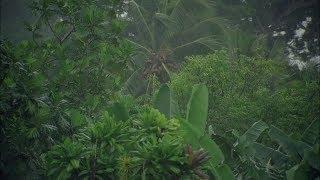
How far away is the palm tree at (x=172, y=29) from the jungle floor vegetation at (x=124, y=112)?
1688 millimetres

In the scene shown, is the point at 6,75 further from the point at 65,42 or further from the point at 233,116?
the point at 233,116

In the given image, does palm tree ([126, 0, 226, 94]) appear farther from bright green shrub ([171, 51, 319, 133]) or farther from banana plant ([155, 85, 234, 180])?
banana plant ([155, 85, 234, 180])

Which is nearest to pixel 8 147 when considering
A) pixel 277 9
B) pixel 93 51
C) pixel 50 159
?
pixel 50 159

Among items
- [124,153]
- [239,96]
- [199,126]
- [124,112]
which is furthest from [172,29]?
[124,153]

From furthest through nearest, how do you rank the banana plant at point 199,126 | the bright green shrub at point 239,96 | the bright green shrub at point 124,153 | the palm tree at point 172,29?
the palm tree at point 172,29 → the bright green shrub at point 239,96 → the banana plant at point 199,126 → the bright green shrub at point 124,153

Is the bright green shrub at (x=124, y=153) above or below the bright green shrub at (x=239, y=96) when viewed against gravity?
above

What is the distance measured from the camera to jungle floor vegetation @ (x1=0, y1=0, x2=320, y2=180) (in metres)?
4.95

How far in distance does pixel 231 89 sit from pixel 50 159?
593cm

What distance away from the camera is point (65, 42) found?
7977mm

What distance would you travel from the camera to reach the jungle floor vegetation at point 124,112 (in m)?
4.95

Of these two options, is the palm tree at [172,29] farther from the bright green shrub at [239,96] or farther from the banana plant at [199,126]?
the banana plant at [199,126]

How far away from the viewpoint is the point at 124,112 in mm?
6207

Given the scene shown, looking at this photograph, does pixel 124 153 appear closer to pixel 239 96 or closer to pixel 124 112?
pixel 124 112

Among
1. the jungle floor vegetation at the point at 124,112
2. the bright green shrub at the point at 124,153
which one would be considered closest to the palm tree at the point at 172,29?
the jungle floor vegetation at the point at 124,112
